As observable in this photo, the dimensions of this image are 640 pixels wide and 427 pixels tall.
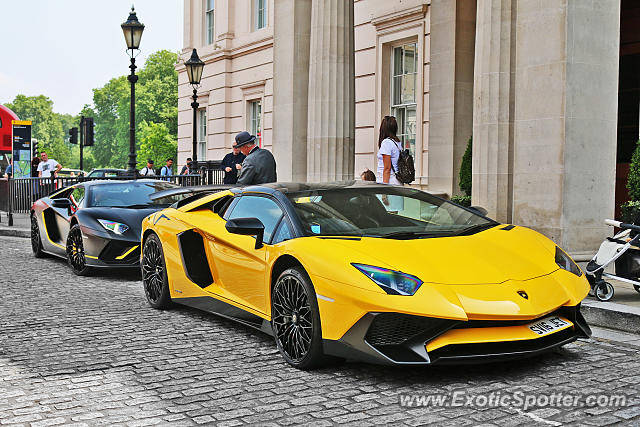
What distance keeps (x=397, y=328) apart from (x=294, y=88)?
12.6 metres

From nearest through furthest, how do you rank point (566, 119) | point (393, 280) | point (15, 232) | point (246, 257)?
point (393, 280), point (246, 257), point (566, 119), point (15, 232)

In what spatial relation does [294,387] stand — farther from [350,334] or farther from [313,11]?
[313,11]

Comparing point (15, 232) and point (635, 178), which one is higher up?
point (635, 178)

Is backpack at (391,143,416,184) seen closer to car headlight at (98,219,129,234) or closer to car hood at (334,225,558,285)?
car headlight at (98,219,129,234)

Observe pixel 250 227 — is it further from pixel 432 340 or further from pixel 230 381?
pixel 432 340

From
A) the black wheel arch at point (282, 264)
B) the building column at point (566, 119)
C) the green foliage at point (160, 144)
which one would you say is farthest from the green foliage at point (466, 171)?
the green foliage at point (160, 144)

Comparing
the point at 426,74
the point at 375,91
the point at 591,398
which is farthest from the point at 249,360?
the point at 375,91

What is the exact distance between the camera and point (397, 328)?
4.82 meters

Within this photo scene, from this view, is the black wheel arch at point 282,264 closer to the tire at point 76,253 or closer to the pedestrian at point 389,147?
the tire at point 76,253

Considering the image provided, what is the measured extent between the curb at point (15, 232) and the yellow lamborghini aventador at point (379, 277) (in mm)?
12384

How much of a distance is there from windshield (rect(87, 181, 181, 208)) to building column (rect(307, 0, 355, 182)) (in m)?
4.13

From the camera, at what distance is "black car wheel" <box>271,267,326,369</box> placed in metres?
5.24

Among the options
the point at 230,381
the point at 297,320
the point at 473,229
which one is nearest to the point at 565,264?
the point at 473,229

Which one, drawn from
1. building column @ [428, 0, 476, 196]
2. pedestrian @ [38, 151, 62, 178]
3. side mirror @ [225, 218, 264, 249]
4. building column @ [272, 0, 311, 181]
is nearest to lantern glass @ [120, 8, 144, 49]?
→ building column @ [272, 0, 311, 181]
